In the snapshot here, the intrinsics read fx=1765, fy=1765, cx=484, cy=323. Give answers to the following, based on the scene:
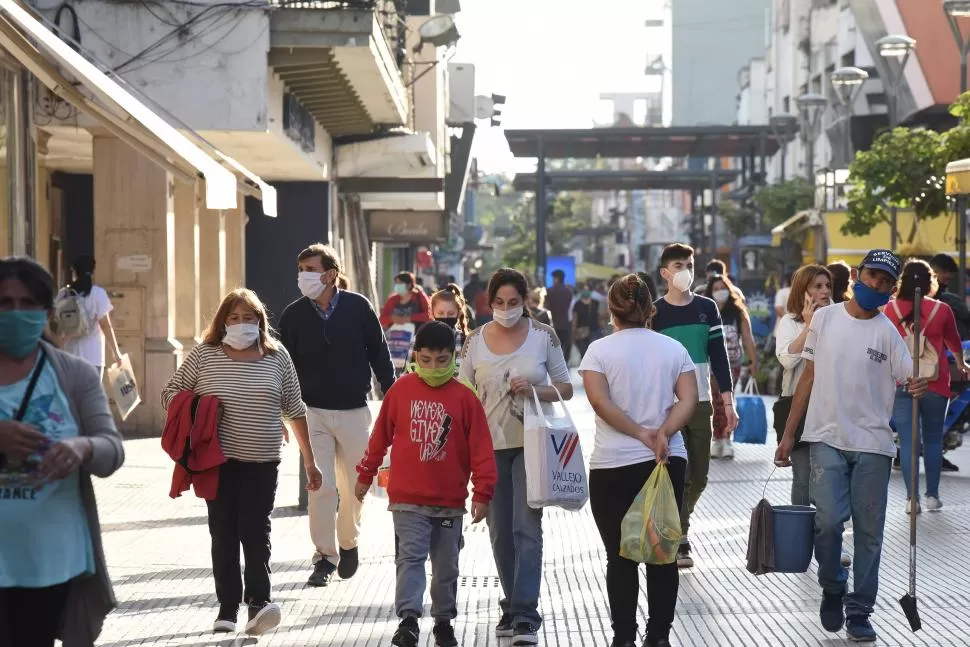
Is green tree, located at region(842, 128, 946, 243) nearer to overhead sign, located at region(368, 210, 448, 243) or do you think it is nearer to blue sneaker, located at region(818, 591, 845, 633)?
overhead sign, located at region(368, 210, 448, 243)

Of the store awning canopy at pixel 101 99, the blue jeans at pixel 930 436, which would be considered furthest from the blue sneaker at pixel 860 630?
the store awning canopy at pixel 101 99

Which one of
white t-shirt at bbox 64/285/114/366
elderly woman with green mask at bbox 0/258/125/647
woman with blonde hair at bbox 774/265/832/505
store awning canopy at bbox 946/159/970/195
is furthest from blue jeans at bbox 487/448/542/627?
white t-shirt at bbox 64/285/114/366

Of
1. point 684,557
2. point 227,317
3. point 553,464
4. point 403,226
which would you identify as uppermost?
point 403,226

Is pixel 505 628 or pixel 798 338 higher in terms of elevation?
Answer: pixel 798 338

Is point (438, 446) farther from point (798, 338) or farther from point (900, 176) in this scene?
point (900, 176)

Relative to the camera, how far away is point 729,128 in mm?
51531

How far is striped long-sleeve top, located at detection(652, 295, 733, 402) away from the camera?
9.98 m

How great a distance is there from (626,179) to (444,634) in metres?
54.0

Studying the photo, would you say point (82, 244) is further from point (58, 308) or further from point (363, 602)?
point (363, 602)

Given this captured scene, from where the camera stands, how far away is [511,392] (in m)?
8.01

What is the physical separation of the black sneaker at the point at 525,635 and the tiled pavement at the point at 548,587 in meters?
0.18

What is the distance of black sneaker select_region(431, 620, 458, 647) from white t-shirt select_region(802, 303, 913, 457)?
183 cm

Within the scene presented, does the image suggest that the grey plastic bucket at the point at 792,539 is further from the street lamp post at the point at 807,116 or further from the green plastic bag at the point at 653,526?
the street lamp post at the point at 807,116

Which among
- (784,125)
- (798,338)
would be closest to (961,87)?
(798,338)
